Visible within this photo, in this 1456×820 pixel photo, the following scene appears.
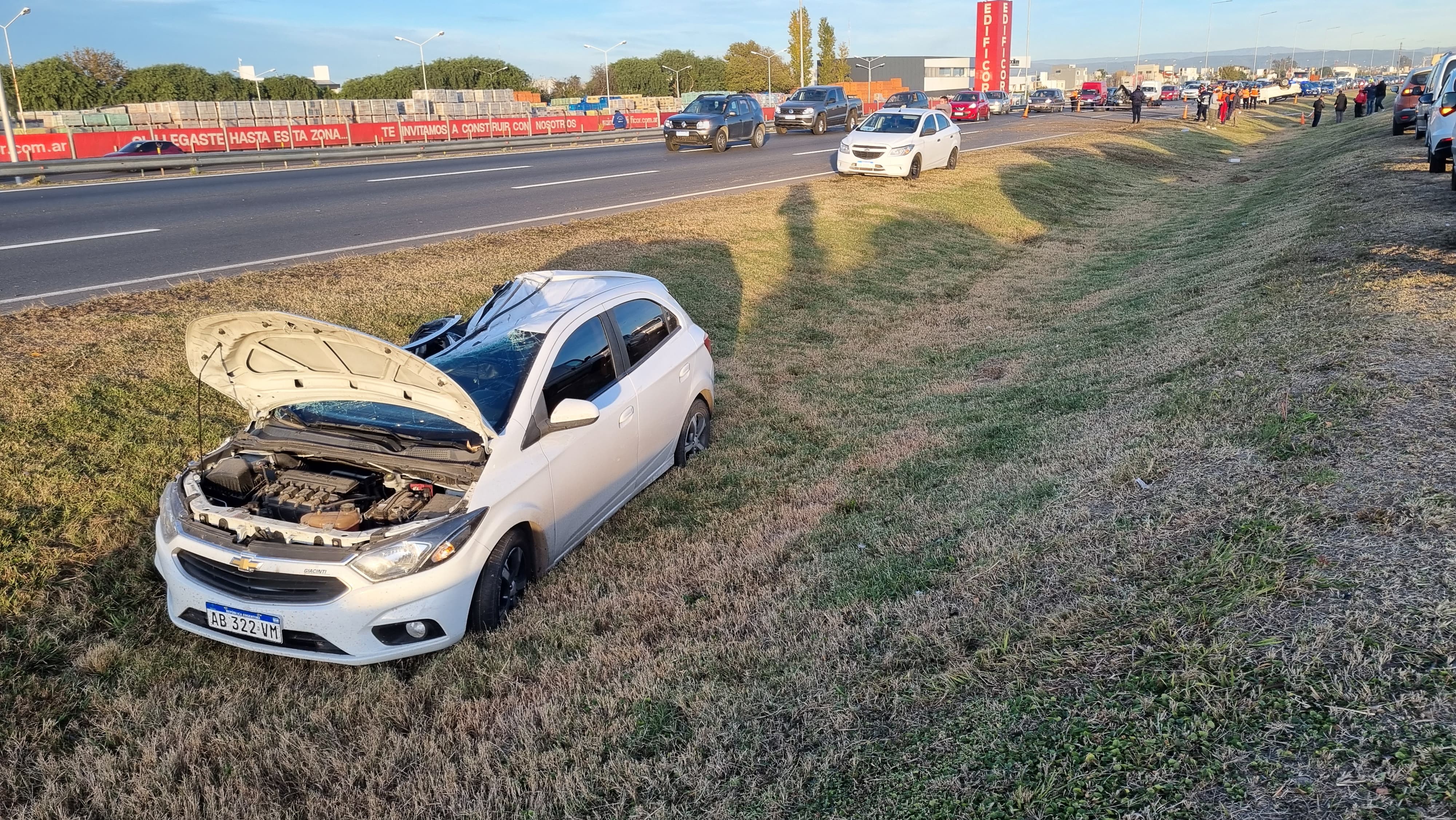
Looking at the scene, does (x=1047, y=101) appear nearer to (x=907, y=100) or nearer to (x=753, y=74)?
(x=907, y=100)

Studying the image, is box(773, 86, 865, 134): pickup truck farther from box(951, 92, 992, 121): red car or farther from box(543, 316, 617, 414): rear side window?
box(543, 316, 617, 414): rear side window

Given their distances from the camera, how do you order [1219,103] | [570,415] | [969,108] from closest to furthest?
[570,415]
[1219,103]
[969,108]

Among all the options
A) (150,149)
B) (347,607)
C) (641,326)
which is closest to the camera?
(347,607)

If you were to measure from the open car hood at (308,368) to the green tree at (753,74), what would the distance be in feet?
318

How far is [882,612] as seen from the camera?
174 inches

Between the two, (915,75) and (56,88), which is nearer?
(56,88)

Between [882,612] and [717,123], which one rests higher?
[717,123]

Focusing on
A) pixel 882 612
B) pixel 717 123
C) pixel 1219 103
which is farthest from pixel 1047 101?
pixel 882 612

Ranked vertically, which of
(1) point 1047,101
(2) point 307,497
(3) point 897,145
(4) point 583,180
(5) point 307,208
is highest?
(1) point 1047,101

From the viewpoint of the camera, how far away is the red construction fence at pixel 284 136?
1227 inches

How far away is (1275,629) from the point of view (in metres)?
3.46

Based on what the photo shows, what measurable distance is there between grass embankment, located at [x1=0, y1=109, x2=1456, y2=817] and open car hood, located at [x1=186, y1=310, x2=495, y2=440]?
4.14 feet

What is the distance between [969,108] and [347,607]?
51226 mm

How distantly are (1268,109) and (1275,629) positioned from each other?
7387 centimetres
